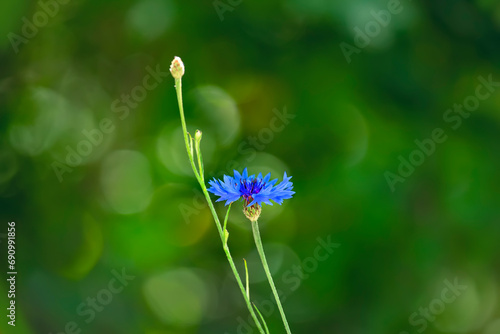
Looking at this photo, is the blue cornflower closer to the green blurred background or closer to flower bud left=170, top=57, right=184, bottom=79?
flower bud left=170, top=57, right=184, bottom=79

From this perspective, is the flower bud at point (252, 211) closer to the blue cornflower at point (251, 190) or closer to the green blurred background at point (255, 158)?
the blue cornflower at point (251, 190)

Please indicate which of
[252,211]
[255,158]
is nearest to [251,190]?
[252,211]

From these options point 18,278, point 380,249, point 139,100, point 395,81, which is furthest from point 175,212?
point 395,81

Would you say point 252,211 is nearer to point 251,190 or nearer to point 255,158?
point 251,190

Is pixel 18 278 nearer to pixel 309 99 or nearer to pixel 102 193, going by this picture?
pixel 102 193

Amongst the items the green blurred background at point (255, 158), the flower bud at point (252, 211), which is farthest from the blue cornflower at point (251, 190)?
the green blurred background at point (255, 158)
